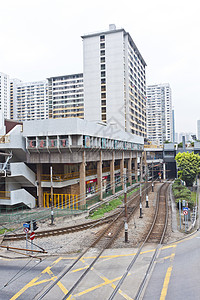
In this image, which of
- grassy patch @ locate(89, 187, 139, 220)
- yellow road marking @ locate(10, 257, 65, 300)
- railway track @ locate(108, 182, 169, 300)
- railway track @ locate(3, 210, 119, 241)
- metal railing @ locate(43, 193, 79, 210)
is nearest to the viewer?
yellow road marking @ locate(10, 257, 65, 300)

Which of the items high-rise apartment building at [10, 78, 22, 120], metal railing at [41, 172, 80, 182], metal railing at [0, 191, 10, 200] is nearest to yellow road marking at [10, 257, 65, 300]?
metal railing at [41, 172, 80, 182]

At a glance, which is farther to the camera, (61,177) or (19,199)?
(61,177)

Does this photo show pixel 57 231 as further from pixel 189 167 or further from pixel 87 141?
pixel 189 167

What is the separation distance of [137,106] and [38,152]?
2465 inches

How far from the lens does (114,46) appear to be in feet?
246

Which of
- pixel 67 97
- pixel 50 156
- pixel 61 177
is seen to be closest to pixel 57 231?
pixel 50 156

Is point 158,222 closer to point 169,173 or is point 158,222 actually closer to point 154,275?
point 154,275

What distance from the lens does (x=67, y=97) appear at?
4530 inches

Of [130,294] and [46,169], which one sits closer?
[130,294]

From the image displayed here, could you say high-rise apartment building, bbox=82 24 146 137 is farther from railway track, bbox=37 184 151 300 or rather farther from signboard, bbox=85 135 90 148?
railway track, bbox=37 184 151 300

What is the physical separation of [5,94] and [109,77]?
4074 inches

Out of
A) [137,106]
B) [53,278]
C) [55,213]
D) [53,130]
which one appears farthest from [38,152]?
[137,106]

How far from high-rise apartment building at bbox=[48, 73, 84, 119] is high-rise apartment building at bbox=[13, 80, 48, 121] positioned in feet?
123

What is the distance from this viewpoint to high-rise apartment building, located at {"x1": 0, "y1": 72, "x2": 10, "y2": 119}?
152875mm
